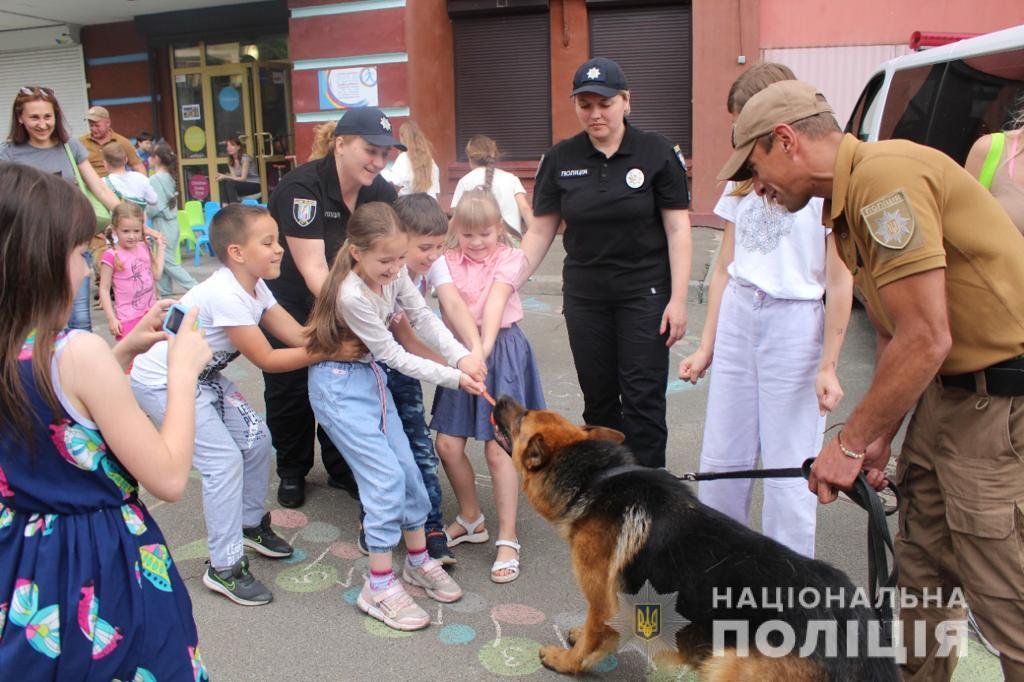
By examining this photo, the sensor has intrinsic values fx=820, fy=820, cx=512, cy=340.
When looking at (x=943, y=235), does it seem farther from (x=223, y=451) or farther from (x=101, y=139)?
(x=101, y=139)

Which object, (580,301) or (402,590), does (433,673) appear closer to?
(402,590)

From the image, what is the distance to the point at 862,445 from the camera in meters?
2.20

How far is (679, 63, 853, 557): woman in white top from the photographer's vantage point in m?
2.95

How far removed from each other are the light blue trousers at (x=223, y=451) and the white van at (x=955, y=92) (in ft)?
15.7

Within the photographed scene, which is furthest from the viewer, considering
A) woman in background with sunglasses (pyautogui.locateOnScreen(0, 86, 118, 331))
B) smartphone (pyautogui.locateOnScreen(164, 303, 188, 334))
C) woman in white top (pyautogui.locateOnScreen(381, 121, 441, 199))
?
woman in white top (pyautogui.locateOnScreen(381, 121, 441, 199))

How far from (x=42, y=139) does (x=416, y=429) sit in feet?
12.5

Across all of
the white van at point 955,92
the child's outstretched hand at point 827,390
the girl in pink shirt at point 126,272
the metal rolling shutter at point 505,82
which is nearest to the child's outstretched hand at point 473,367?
the child's outstretched hand at point 827,390

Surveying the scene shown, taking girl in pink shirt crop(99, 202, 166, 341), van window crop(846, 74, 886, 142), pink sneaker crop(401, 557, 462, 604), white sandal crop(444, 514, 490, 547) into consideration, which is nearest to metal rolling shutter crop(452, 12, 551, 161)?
van window crop(846, 74, 886, 142)

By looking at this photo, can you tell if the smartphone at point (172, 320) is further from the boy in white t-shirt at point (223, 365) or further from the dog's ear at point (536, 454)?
the dog's ear at point (536, 454)

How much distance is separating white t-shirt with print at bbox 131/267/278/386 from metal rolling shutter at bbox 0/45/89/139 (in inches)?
568

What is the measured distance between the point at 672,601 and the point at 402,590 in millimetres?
1329

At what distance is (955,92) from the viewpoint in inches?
225

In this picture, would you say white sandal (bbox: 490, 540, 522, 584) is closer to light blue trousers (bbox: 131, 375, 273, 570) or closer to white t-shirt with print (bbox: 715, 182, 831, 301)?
light blue trousers (bbox: 131, 375, 273, 570)

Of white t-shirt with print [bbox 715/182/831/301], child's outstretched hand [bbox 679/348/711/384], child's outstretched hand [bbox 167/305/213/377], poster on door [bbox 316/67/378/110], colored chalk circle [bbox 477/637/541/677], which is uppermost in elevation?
poster on door [bbox 316/67/378/110]
